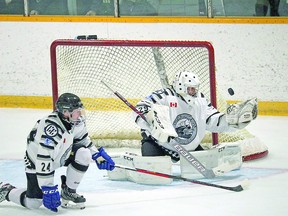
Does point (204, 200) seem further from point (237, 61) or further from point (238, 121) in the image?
point (237, 61)

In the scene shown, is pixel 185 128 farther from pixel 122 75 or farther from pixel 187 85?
pixel 122 75

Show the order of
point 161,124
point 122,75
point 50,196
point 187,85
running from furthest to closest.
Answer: point 122,75
point 187,85
point 161,124
point 50,196

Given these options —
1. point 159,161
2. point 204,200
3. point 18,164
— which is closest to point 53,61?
point 18,164

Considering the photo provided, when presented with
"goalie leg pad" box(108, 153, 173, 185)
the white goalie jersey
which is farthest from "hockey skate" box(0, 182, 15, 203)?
the white goalie jersey

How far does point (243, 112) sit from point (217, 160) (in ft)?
1.13

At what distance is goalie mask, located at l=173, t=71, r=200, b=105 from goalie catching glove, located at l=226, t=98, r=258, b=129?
0.77ft

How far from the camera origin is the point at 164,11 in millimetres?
7781

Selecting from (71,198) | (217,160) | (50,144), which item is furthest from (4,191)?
(217,160)

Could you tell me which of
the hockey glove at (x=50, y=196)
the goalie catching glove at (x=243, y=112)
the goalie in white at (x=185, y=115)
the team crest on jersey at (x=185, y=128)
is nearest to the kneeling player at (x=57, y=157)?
the hockey glove at (x=50, y=196)

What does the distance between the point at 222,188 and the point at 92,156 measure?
0.80 m

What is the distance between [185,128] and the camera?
557cm

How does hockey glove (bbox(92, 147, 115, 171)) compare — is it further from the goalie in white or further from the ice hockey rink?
the goalie in white

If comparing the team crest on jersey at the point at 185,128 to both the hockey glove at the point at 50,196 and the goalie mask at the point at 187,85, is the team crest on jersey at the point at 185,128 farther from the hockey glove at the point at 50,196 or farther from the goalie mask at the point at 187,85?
the hockey glove at the point at 50,196

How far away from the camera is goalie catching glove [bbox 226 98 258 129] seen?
541 cm
